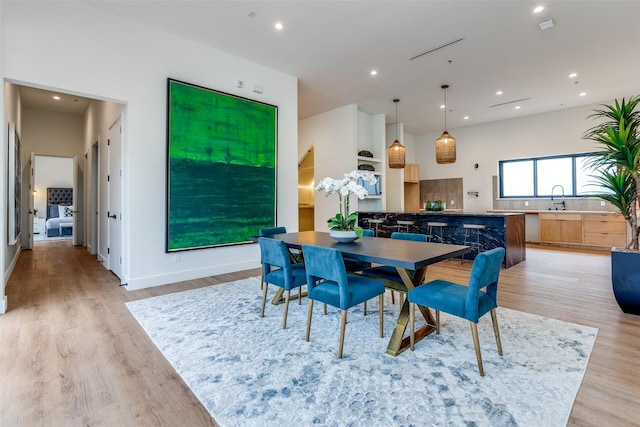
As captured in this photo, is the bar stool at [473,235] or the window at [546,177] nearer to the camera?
the bar stool at [473,235]

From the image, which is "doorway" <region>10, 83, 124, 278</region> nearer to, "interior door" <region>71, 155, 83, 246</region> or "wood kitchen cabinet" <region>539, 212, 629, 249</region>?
"interior door" <region>71, 155, 83, 246</region>

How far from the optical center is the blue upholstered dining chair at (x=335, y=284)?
7.50 ft

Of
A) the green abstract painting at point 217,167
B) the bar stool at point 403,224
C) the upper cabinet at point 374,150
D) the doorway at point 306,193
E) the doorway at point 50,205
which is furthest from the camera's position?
the doorway at point 50,205

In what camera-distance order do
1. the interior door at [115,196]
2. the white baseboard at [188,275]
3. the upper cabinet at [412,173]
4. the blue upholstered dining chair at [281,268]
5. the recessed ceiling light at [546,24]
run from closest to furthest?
the blue upholstered dining chair at [281,268] < the recessed ceiling light at [546,24] < the white baseboard at [188,275] < the interior door at [115,196] < the upper cabinet at [412,173]

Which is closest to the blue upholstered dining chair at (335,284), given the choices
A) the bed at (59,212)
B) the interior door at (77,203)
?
the interior door at (77,203)

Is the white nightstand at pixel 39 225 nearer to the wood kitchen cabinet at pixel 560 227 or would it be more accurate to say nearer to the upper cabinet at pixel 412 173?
the upper cabinet at pixel 412 173

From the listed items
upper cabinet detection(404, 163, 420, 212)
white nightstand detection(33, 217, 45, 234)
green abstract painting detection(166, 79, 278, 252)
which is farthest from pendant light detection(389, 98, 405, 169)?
white nightstand detection(33, 217, 45, 234)

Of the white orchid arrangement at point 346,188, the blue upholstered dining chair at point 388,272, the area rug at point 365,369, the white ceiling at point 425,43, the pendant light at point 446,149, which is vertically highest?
the white ceiling at point 425,43

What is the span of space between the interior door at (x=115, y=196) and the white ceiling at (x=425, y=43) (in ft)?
5.71

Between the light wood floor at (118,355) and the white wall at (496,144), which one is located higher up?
the white wall at (496,144)

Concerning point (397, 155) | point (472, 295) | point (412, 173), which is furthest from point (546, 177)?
point (472, 295)

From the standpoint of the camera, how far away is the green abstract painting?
4.32 meters

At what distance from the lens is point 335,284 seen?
253 cm

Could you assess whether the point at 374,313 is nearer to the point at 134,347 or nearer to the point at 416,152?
the point at 134,347
